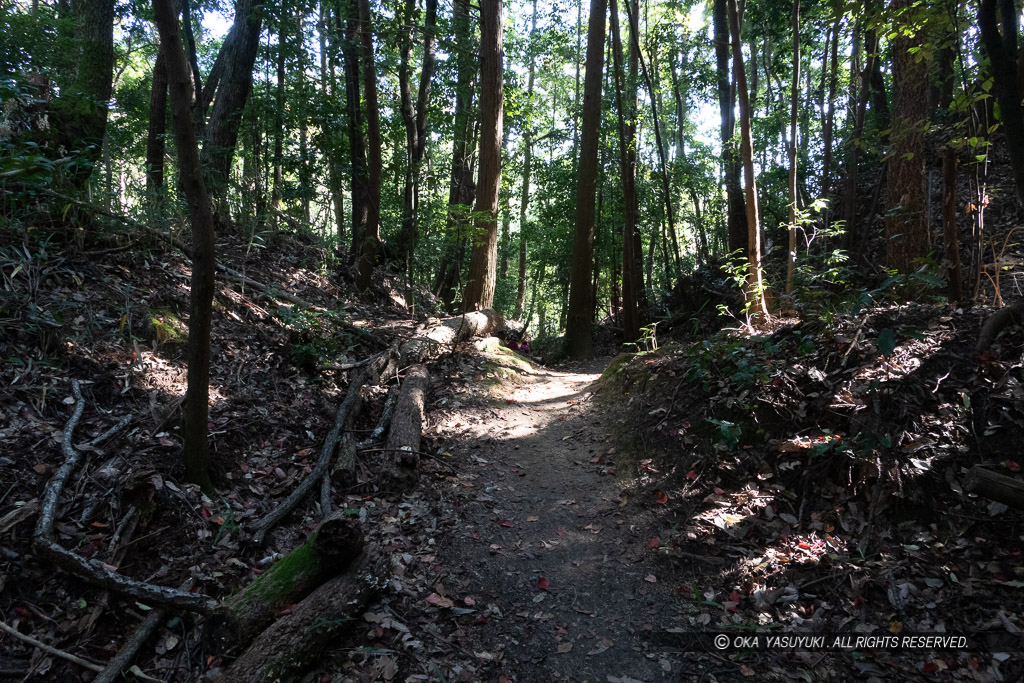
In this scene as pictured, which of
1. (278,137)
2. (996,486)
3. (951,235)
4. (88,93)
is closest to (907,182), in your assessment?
(951,235)

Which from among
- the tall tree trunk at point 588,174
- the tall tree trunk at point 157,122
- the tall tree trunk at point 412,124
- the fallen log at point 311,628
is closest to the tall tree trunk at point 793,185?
the tall tree trunk at point 588,174

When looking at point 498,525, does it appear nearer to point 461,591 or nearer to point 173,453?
point 461,591

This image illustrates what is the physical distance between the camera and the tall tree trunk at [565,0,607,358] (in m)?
10.6

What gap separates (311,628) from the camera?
2.92m

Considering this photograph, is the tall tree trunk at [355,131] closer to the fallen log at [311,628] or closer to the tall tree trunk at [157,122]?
the tall tree trunk at [157,122]

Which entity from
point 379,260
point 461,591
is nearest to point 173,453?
point 461,591

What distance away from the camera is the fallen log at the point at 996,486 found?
9.91 ft

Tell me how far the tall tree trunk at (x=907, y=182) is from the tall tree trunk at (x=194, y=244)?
804cm

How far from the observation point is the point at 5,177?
5082mm

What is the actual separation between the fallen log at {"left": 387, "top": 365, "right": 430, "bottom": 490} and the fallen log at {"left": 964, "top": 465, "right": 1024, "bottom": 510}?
13.1ft

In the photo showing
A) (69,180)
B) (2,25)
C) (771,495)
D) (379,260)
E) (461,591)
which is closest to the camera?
(461,591)

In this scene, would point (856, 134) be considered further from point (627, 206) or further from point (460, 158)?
point (460, 158)

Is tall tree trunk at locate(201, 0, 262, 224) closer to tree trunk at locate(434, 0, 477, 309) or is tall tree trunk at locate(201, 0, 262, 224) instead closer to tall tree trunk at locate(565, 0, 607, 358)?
tree trunk at locate(434, 0, 477, 309)

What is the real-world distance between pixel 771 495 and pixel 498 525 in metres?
2.09
